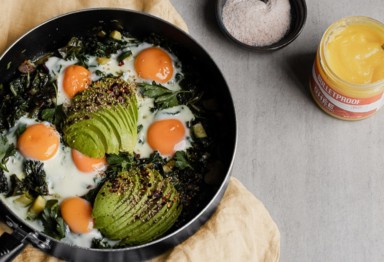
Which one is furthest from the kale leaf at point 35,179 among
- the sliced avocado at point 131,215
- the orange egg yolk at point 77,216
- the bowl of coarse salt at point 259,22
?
the bowl of coarse salt at point 259,22

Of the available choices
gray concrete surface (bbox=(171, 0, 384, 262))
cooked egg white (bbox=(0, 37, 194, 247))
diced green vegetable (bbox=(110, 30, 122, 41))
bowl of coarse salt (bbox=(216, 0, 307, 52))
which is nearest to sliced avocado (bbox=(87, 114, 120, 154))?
cooked egg white (bbox=(0, 37, 194, 247))

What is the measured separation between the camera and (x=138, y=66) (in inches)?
130

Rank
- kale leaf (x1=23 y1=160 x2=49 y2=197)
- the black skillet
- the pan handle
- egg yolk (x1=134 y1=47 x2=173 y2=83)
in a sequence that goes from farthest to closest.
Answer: egg yolk (x1=134 y1=47 x2=173 y2=83)
kale leaf (x1=23 y1=160 x2=49 y2=197)
the black skillet
the pan handle

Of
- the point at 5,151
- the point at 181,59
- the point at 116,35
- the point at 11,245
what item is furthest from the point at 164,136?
the point at 11,245

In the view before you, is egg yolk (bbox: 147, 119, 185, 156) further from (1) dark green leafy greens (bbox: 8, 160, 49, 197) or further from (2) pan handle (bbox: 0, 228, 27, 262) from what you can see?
(2) pan handle (bbox: 0, 228, 27, 262)

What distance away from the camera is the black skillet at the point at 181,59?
2936mm

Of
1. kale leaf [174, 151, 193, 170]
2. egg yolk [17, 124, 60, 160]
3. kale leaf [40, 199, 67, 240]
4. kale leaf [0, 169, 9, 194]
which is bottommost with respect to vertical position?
kale leaf [174, 151, 193, 170]

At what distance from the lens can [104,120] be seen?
3123mm

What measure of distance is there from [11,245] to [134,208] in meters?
0.52

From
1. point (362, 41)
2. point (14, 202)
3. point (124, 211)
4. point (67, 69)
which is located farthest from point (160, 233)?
point (362, 41)

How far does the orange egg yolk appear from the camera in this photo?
119 inches

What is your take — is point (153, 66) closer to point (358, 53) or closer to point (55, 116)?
point (55, 116)

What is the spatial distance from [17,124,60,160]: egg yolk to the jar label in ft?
4.08

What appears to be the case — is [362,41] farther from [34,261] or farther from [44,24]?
[34,261]
